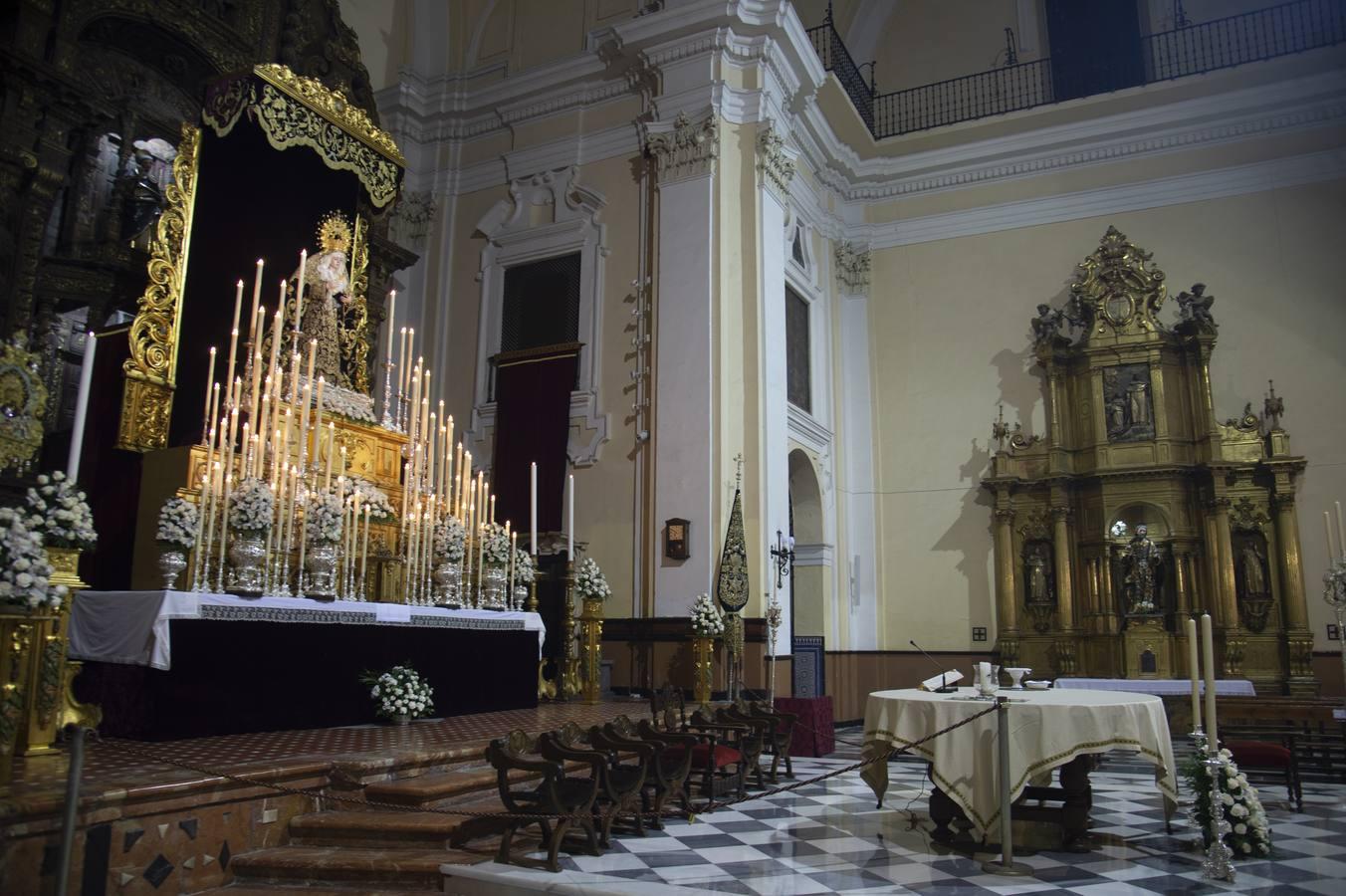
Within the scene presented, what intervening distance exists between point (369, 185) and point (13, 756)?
6.52m

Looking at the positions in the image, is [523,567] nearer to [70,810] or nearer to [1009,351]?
[70,810]

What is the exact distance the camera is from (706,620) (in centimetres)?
1085

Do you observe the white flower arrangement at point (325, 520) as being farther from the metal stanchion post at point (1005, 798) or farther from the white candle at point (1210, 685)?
the white candle at point (1210, 685)

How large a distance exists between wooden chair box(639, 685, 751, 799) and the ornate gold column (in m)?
7.27

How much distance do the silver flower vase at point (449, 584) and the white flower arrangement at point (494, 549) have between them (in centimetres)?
49

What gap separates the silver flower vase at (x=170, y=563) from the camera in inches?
255

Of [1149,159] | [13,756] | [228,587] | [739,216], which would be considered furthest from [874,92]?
[13,756]

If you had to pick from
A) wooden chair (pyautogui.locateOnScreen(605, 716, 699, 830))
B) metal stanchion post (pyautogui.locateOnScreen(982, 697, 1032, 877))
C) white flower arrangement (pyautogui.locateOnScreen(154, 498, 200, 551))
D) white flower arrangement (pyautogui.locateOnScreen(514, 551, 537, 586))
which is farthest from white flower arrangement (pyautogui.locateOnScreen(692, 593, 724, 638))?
metal stanchion post (pyautogui.locateOnScreen(982, 697, 1032, 877))

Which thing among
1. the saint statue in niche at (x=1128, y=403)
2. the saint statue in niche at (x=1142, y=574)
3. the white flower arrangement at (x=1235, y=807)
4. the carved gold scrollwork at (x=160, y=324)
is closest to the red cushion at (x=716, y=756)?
the white flower arrangement at (x=1235, y=807)

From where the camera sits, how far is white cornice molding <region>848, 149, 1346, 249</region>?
44.8 ft

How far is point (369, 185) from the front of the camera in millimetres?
10180

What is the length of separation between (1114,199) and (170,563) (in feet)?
43.7

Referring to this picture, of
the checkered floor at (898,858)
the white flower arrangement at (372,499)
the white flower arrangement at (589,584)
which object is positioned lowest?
the checkered floor at (898,858)

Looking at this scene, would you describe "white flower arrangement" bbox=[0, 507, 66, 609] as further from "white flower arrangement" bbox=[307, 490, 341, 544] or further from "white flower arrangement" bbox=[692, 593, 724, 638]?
"white flower arrangement" bbox=[692, 593, 724, 638]
